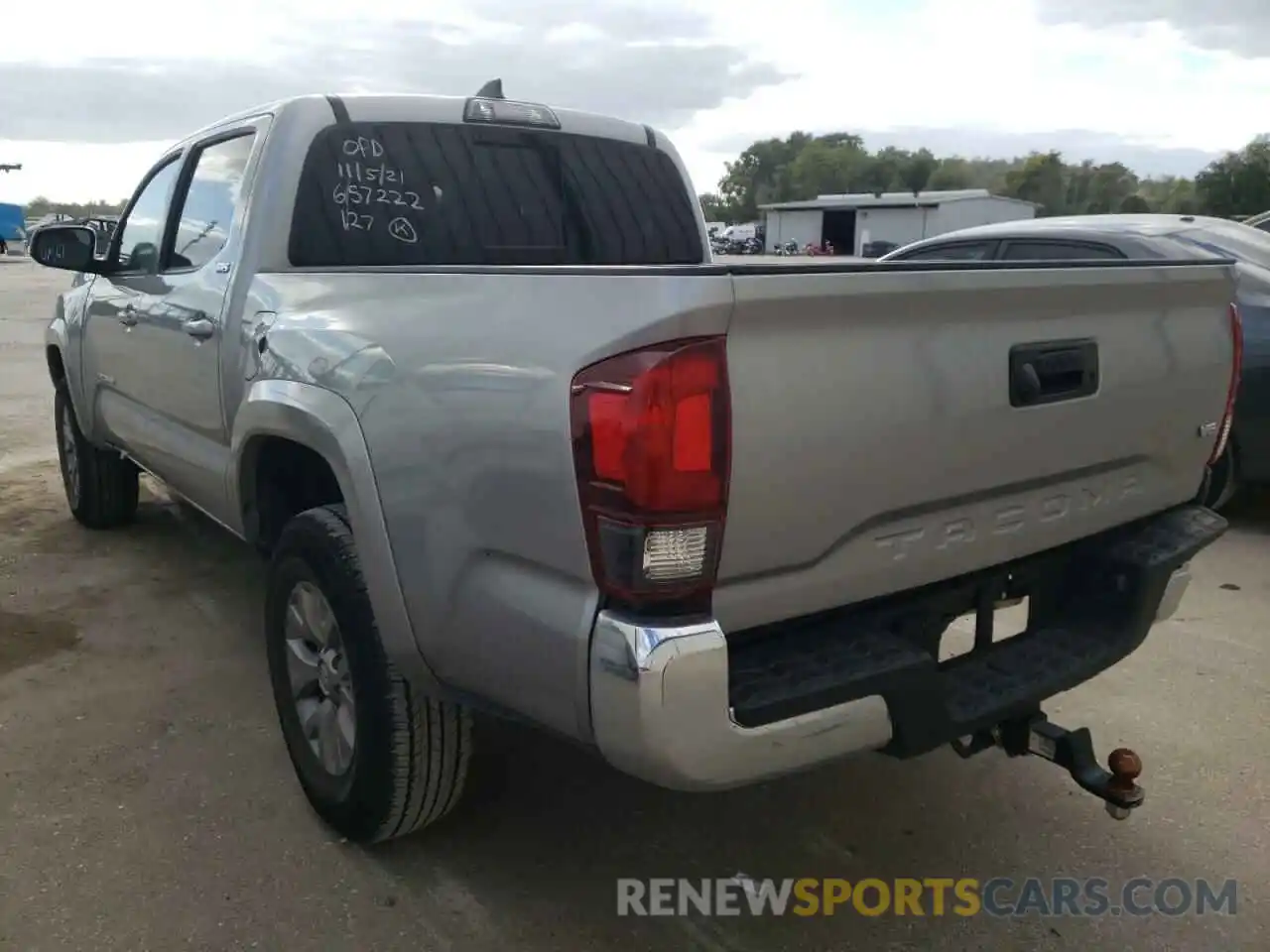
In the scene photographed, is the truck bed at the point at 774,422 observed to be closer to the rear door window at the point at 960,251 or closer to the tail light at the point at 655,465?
the tail light at the point at 655,465

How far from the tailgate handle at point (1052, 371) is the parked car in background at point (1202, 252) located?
2756 millimetres

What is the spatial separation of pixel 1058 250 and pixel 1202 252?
28.4 inches

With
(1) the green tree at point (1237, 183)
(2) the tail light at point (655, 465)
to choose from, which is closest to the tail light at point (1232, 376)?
(2) the tail light at point (655, 465)

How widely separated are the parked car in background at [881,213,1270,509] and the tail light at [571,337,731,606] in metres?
3.65

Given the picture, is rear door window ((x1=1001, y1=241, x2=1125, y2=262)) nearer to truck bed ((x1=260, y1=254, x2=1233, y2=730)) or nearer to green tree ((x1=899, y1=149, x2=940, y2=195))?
truck bed ((x1=260, y1=254, x2=1233, y2=730))

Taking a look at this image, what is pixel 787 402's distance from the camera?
1.94 metres

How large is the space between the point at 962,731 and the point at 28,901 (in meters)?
2.17

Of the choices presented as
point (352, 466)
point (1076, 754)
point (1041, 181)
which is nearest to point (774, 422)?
point (352, 466)

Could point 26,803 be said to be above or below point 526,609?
below

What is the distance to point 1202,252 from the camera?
5871 mm

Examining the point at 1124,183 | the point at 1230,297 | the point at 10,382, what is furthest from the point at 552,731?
the point at 1124,183

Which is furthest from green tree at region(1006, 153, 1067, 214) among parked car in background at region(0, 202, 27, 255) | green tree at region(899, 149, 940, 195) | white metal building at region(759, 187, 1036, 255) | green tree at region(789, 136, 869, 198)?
parked car in background at region(0, 202, 27, 255)

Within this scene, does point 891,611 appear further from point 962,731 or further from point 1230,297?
point 1230,297

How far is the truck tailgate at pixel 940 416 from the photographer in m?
1.95
